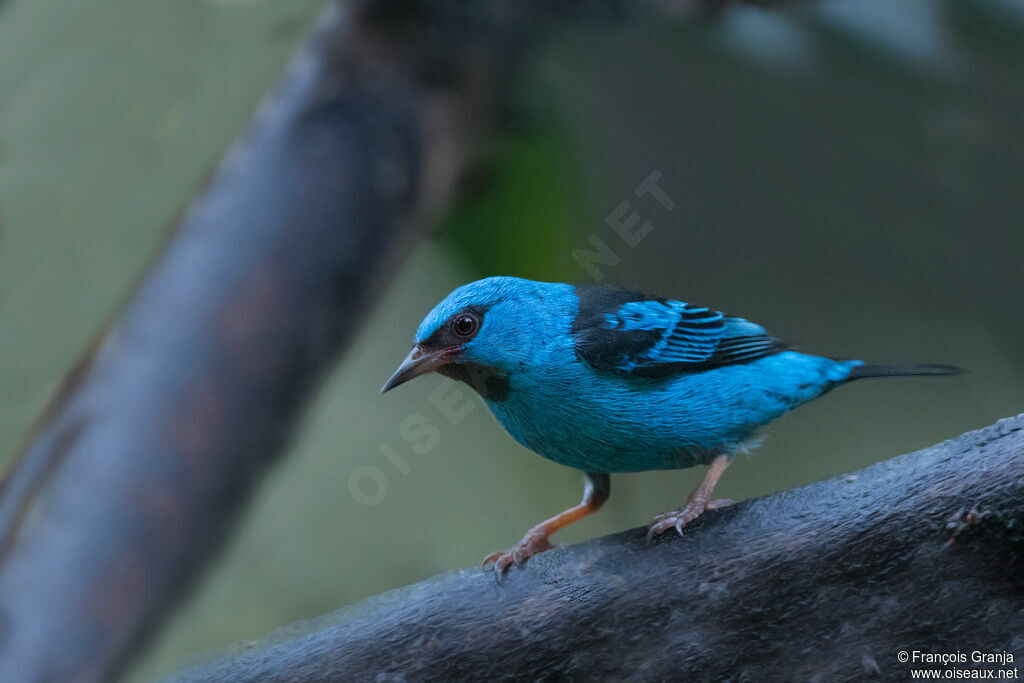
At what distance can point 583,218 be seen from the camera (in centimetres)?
319

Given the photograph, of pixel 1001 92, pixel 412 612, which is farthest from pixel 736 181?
pixel 412 612

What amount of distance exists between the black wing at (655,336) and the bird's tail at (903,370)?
7.0 inches

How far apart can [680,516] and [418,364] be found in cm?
62

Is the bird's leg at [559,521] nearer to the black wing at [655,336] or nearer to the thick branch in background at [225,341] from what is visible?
the black wing at [655,336]

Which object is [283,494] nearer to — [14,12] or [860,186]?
[14,12]

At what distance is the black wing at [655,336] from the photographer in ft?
6.73

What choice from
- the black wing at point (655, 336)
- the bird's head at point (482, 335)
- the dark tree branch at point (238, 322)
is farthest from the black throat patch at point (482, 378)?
the dark tree branch at point (238, 322)

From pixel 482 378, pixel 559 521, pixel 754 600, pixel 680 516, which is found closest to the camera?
pixel 754 600

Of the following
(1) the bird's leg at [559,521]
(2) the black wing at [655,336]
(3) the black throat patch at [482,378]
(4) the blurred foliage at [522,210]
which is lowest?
(1) the bird's leg at [559,521]

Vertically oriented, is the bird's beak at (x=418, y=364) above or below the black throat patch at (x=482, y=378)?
above

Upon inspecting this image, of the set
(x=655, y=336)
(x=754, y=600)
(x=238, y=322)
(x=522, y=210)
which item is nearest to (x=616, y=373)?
(x=655, y=336)

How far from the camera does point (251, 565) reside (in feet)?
10.1

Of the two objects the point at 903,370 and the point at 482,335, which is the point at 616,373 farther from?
the point at 903,370

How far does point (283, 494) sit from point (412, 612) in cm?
156
